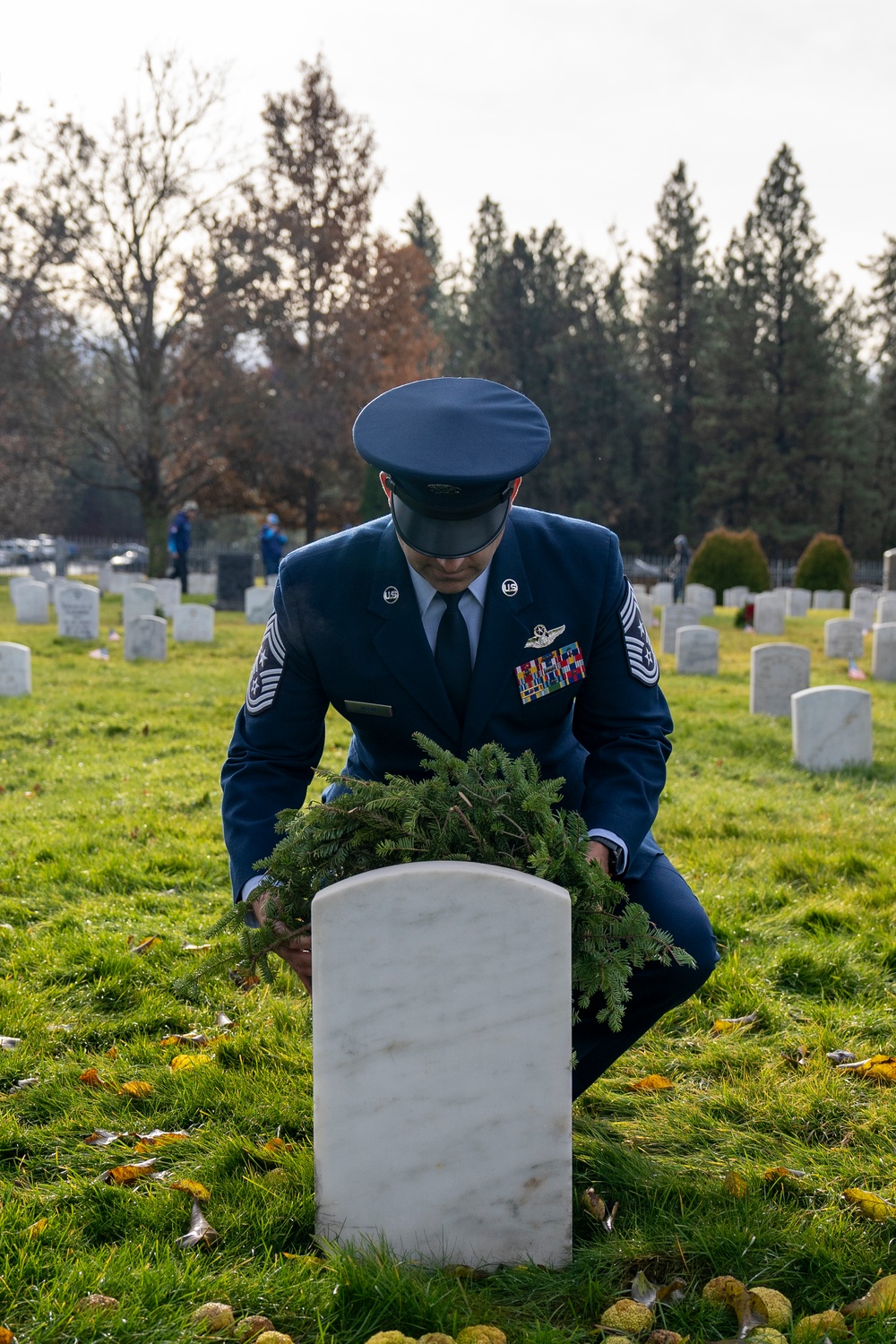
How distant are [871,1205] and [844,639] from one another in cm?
1237

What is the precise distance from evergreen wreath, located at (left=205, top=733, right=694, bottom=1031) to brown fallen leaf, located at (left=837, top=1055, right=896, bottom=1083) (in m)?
1.04

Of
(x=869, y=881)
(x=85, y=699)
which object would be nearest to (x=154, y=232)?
(x=85, y=699)

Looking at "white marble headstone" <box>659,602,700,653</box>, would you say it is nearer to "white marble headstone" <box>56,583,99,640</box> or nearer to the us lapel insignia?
"white marble headstone" <box>56,583,99,640</box>

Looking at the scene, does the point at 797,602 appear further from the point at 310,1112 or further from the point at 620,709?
the point at 310,1112

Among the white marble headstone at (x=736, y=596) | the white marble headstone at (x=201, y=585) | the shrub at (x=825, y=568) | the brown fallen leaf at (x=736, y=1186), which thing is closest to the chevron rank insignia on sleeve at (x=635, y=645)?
the brown fallen leaf at (x=736, y=1186)

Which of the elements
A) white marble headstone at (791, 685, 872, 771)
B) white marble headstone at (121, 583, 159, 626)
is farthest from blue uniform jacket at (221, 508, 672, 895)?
white marble headstone at (121, 583, 159, 626)

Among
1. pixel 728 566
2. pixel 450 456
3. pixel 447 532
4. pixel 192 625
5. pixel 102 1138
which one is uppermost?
pixel 728 566

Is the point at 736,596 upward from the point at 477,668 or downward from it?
upward

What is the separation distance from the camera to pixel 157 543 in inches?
1091

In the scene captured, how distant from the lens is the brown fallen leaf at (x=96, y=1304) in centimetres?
223

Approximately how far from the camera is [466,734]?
3021 mm

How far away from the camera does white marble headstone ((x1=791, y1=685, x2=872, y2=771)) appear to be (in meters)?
7.49

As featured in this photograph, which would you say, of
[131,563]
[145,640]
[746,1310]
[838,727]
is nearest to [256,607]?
[145,640]

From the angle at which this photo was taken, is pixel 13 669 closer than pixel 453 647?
No
